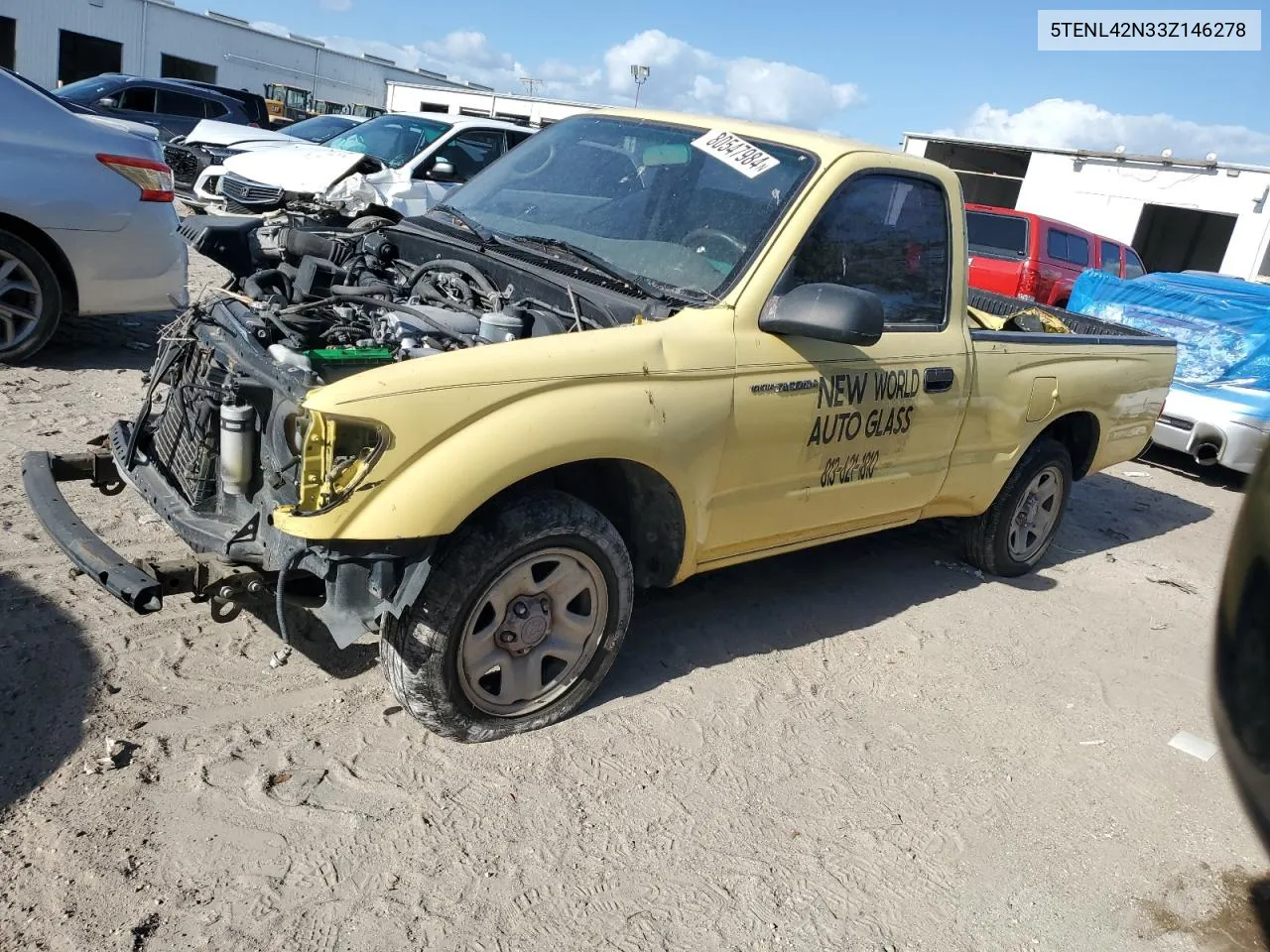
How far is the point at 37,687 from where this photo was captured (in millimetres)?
3168

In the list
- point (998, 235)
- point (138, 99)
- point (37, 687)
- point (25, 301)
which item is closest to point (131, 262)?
point (25, 301)

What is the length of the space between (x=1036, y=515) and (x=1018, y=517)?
209 mm

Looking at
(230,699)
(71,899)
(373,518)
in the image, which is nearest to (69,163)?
(230,699)

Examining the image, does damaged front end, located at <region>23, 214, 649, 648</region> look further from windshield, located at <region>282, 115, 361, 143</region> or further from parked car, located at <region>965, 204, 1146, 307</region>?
windshield, located at <region>282, 115, 361, 143</region>

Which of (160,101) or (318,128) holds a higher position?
(318,128)

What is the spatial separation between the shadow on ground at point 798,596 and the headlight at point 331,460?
4.36ft

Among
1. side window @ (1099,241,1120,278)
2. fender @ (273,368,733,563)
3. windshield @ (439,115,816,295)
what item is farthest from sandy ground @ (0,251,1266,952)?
side window @ (1099,241,1120,278)

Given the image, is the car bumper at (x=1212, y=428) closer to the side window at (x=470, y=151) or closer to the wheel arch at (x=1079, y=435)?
the wheel arch at (x=1079, y=435)

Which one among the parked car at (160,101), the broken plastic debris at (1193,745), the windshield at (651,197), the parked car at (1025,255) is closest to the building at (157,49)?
the parked car at (160,101)

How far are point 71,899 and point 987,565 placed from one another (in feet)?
14.5

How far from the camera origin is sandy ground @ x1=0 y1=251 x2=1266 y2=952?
2592 millimetres

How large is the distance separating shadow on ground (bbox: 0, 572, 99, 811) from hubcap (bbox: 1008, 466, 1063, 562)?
4.28m

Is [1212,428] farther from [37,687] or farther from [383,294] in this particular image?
[37,687]

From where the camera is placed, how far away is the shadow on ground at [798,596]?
4.03m
